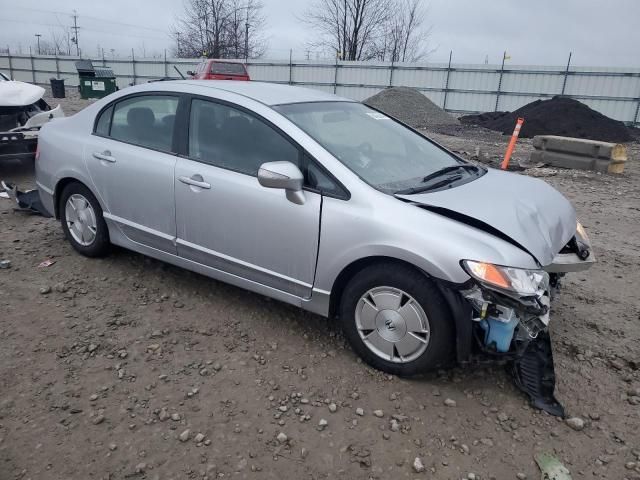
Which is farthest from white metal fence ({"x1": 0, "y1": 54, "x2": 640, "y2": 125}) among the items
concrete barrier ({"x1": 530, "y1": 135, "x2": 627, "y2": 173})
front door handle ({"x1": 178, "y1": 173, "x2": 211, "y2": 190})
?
front door handle ({"x1": 178, "y1": 173, "x2": 211, "y2": 190})

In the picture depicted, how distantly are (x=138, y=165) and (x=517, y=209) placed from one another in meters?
2.72

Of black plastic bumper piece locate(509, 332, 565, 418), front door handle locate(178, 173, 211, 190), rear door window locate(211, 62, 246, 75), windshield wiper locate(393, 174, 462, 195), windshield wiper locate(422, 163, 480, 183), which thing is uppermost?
rear door window locate(211, 62, 246, 75)

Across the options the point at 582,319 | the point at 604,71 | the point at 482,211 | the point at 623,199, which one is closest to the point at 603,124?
the point at 604,71

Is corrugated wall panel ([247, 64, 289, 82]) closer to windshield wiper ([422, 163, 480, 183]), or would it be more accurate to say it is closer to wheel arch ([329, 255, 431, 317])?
windshield wiper ([422, 163, 480, 183])

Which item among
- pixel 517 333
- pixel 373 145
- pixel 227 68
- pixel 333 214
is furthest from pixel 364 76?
pixel 517 333

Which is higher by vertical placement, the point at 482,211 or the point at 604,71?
the point at 604,71

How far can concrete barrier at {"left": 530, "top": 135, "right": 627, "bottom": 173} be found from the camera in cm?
1034

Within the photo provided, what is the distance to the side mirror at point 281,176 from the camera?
286 cm

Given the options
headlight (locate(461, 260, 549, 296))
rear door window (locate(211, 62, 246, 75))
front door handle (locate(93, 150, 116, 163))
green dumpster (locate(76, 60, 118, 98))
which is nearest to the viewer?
headlight (locate(461, 260, 549, 296))

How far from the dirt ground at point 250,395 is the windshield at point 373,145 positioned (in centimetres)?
118

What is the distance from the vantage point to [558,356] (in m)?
3.25

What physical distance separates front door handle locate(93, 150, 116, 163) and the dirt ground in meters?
0.98

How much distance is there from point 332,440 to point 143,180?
236 centimetres

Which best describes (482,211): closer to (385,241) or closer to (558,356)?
(385,241)
